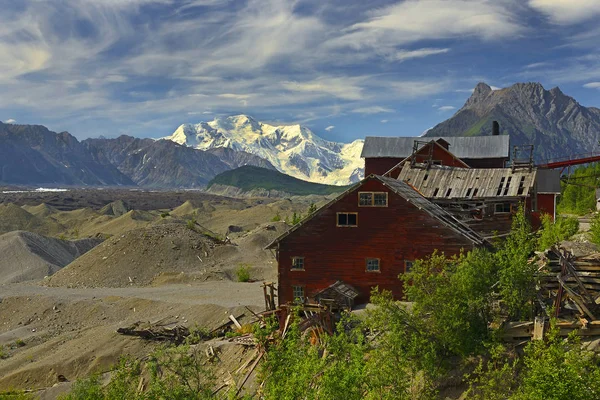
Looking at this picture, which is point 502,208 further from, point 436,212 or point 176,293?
point 176,293

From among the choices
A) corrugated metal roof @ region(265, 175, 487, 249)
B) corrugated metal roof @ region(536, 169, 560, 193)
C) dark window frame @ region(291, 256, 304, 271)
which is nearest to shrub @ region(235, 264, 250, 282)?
corrugated metal roof @ region(265, 175, 487, 249)

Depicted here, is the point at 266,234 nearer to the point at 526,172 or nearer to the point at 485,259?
the point at 526,172

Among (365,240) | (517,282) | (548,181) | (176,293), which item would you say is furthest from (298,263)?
(548,181)

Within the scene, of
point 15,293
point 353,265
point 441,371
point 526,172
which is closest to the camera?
point 441,371

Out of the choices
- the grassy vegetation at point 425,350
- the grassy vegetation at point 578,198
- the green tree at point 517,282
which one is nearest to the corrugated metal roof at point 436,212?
the grassy vegetation at point 425,350

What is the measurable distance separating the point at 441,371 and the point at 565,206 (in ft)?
268

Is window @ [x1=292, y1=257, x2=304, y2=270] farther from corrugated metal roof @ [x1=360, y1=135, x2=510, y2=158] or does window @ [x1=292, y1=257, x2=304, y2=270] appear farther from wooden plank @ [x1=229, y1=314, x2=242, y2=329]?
corrugated metal roof @ [x1=360, y1=135, x2=510, y2=158]

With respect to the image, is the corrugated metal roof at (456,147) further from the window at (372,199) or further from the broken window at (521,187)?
the window at (372,199)

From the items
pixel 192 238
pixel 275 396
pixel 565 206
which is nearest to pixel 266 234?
pixel 192 238

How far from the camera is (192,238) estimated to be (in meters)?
70.9

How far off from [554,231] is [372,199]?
14.1m

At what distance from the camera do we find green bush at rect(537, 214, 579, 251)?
128 ft

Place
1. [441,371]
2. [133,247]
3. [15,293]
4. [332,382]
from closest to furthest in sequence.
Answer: [332,382] < [441,371] < [15,293] < [133,247]

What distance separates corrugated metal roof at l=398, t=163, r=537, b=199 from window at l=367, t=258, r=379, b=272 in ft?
29.7
